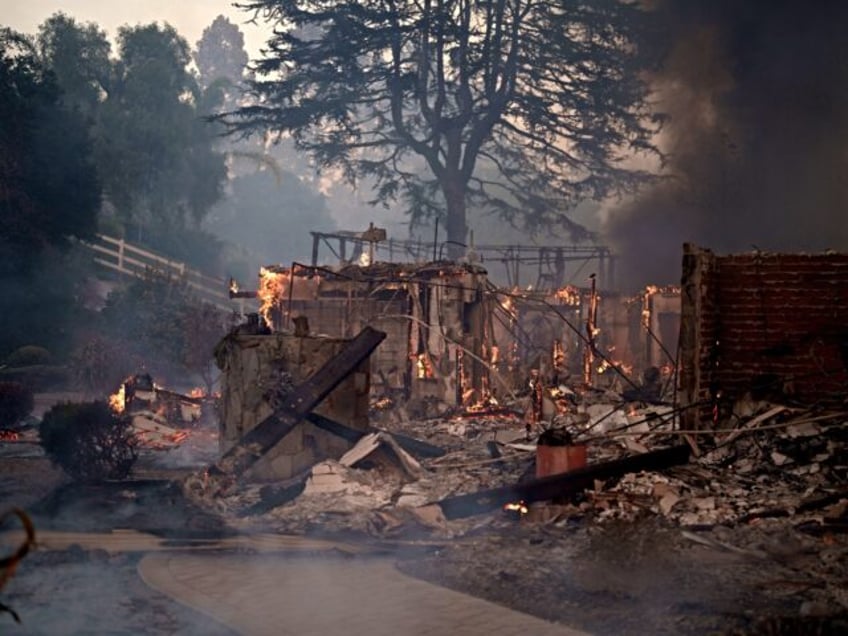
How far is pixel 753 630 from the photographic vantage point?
6.36 meters

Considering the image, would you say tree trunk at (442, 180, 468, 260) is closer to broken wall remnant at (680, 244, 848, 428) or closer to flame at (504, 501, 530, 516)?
broken wall remnant at (680, 244, 848, 428)

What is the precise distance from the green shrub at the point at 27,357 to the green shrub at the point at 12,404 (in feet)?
26.0

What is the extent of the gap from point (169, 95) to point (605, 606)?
40765 millimetres

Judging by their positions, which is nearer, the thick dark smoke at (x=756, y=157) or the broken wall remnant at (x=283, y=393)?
the broken wall remnant at (x=283, y=393)

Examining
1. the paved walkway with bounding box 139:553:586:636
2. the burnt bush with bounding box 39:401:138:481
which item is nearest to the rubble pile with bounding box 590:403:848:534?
the paved walkway with bounding box 139:553:586:636

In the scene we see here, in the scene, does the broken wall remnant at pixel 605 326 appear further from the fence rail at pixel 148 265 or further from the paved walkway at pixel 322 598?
the paved walkway at pixel 322 598

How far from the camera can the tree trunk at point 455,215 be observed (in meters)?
35.0

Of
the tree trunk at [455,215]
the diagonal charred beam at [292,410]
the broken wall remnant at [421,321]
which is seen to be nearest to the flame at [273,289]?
the broken wall remnant at [421,321]

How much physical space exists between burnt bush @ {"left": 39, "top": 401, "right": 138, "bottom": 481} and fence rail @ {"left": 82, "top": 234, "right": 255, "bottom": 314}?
70.8 ft

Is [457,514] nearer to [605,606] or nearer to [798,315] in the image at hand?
[605,606]

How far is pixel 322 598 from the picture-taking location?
24.1ft

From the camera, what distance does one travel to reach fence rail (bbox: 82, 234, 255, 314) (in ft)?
116

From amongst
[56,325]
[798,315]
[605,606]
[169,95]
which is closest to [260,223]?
[169,95]

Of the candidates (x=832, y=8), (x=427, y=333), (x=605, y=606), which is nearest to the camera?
(x=605, y=606)
